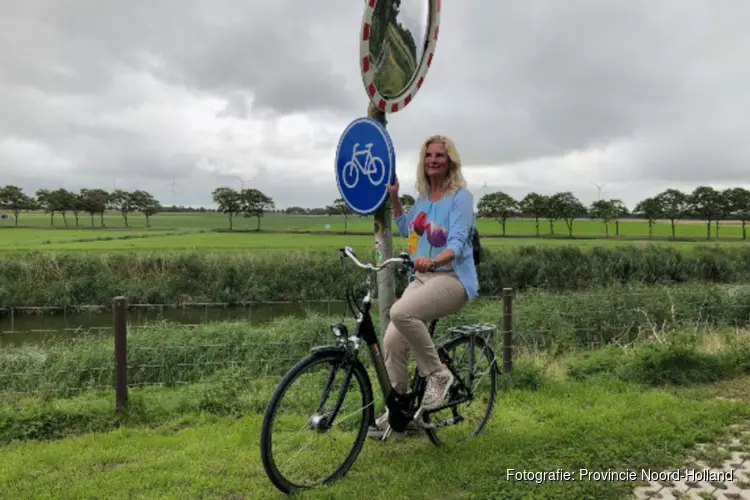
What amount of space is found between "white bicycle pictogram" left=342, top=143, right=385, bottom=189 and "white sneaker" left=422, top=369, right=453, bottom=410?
4.77 ft

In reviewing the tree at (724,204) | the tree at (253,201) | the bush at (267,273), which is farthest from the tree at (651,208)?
the tree at (253,201)

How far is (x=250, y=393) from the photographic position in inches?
217

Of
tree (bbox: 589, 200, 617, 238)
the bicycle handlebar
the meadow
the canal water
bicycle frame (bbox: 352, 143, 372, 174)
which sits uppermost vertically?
tree (bbox: 589, 200, 617, 238)

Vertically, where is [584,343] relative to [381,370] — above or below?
below

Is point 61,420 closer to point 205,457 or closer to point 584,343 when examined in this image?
point 205,457

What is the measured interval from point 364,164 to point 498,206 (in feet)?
241

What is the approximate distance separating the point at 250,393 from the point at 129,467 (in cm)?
203

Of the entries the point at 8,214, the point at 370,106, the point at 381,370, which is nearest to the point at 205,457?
the point at 381,370

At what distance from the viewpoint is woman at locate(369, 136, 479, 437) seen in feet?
10.7

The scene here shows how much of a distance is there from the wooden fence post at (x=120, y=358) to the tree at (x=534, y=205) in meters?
74.9

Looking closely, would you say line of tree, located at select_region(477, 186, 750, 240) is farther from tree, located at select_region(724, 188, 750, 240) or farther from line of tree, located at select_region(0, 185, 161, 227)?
line of tree, located at select_region(0, 185, 161, 227)

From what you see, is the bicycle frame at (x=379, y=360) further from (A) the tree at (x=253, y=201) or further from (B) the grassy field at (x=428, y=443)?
(A) the tree at (x=253, y=201)

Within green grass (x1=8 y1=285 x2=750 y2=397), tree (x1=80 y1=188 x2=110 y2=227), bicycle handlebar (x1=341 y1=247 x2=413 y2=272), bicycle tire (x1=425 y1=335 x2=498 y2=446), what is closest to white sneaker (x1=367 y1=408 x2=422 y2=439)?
bicycle tire (x1=425 y1=335 x2=498 y2=446)

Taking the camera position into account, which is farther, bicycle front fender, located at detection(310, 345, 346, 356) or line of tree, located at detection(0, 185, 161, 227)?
line of tree, located at detection(0, 185, 161, 227)
